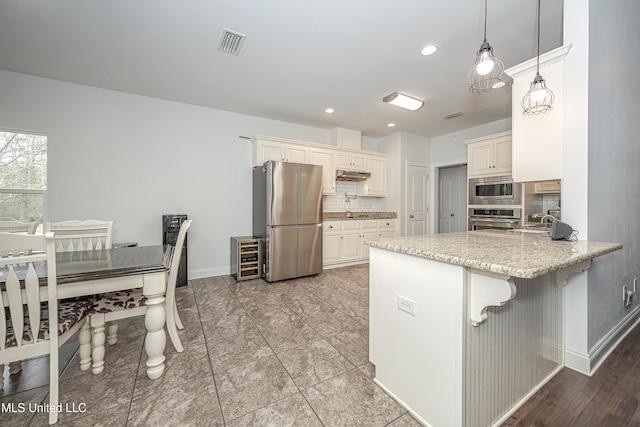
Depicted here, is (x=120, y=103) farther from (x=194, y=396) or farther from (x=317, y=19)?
(x=194, y=396)

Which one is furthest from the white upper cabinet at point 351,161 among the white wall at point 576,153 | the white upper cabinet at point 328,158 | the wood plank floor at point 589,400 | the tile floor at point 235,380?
the wood plank floor at point 589,400

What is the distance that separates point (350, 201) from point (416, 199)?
1449mm

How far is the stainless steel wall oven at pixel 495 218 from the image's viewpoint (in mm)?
3760

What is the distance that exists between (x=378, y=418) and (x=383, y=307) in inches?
21.9

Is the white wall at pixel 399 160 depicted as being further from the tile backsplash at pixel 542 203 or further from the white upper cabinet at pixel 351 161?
the tile backsplash at pixel 542 203

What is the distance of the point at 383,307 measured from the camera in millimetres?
1525

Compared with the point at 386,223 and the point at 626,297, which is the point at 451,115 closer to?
the point at 386,223

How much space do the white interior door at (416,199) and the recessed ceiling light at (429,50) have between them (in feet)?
9.67

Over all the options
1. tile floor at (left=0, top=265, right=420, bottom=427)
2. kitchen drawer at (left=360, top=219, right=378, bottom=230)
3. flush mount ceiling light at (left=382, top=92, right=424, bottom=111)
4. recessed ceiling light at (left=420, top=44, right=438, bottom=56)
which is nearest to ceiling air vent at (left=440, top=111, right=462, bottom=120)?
flush mount ceiling light at (left=382, top=92, right=424, bottom=111)

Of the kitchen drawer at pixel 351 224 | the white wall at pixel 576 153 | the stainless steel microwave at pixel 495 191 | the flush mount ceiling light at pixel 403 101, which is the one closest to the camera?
the white wall at pixel 576 153

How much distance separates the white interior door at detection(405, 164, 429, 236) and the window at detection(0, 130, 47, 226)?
18.6ft

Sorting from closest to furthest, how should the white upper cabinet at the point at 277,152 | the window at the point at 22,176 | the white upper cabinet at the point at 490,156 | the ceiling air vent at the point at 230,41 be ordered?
the ceiling air vent at the point at 230,41 → the window at the point at 22,176 → the white upper cabinet at the point at 490,156 → the white upper cabinet at the point at 277,152

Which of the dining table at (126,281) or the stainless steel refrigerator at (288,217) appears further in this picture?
the stainless steel refrigerator at (288,217)

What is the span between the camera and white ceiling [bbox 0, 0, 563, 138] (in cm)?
200
